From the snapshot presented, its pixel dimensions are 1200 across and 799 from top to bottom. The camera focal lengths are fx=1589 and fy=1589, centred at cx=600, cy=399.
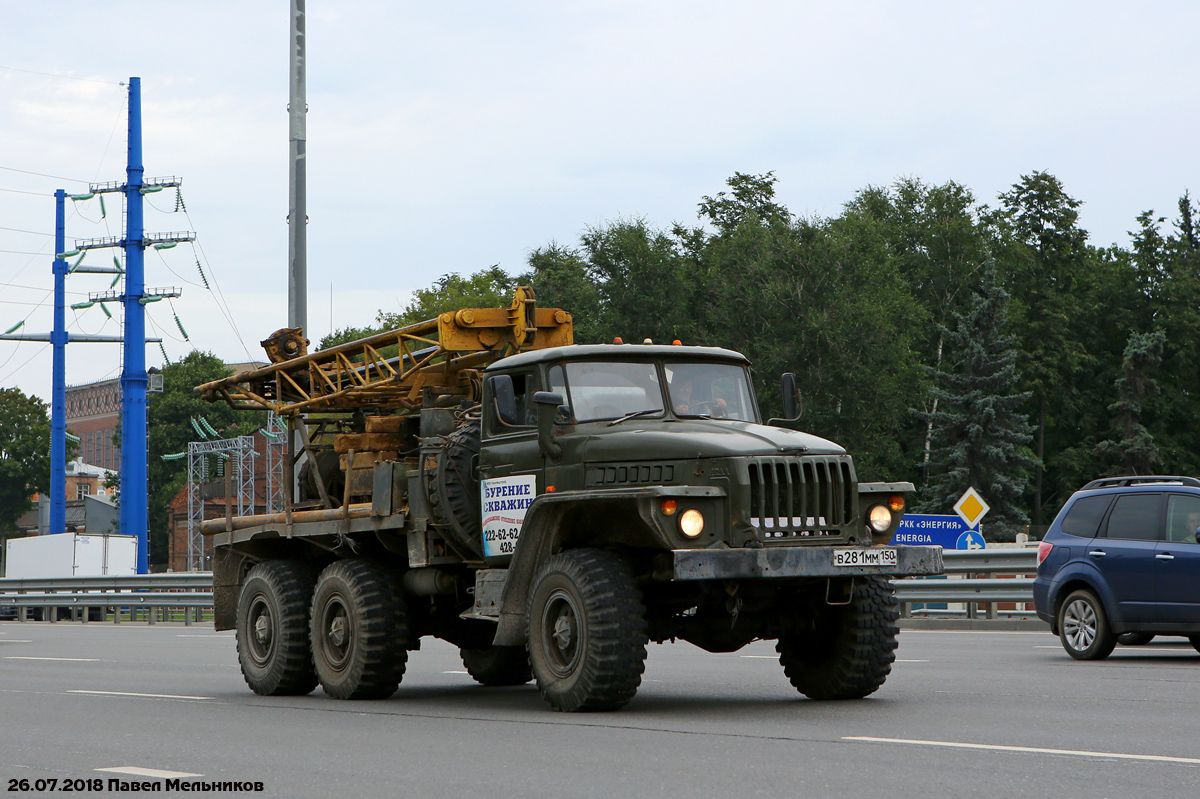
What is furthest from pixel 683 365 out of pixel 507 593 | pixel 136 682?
pixel 136 682

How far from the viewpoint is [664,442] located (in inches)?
421

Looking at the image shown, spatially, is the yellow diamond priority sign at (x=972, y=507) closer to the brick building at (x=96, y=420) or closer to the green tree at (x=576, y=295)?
the green tree at (x=576, y=295)

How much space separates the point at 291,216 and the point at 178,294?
59.9 meters

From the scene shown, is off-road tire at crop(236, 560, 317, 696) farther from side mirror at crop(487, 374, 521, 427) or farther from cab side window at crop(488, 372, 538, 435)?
side mirror at crop(487, 374, 521, 427)

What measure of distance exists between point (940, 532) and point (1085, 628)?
11606 mm

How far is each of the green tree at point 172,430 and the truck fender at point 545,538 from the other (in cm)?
10252

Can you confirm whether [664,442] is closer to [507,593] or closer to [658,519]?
[658,519]

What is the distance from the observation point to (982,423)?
64312mm

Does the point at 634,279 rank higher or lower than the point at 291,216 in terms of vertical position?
higher

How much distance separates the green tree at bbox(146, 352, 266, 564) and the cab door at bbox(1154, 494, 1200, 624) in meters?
99.6

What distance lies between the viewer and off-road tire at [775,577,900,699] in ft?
36.5

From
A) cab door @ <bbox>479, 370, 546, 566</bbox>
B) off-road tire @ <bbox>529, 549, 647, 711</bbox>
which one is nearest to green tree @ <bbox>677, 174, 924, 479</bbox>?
cab door @ <bbox>479, 370, 546, 566</bbox>

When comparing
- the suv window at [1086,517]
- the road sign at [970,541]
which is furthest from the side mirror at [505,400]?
the road sign at [970,541]

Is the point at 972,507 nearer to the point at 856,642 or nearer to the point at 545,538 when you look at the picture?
the point at 856,642
